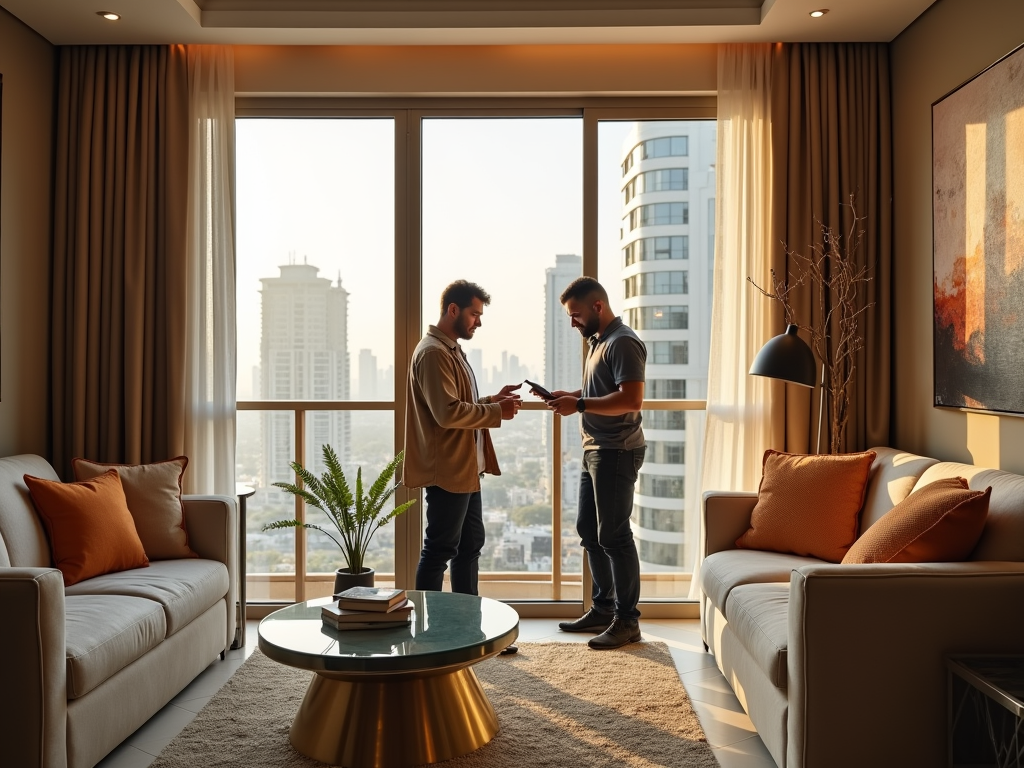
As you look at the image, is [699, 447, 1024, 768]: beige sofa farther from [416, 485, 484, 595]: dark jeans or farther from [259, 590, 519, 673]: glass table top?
[416, 485, 484, 595]: dark jeans

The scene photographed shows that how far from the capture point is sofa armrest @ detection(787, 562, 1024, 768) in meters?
2.36

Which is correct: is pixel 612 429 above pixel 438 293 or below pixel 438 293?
below

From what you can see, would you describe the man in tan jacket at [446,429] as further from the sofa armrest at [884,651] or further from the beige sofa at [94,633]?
the sofa armrest at [884,651]

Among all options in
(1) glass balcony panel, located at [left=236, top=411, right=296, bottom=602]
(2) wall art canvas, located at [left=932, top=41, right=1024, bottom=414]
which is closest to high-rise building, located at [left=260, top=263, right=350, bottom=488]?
(1) glass balcony panel, located at [left=236, top=411, right=296, bottom=602]

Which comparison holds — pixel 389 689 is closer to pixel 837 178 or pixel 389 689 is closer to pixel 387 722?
pixel 387 722

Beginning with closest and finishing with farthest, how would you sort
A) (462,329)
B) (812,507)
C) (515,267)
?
(812,507)
(462,329)
(515,267)

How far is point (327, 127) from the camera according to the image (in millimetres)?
4477

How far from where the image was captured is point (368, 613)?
9.11ft

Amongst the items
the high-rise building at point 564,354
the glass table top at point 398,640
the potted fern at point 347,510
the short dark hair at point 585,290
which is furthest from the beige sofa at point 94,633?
the short dark hair at point 585,290

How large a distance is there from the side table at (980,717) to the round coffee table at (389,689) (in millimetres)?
1254

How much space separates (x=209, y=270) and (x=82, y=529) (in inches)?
60.2

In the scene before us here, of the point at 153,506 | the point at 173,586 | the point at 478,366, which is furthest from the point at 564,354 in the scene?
the point at 173,586

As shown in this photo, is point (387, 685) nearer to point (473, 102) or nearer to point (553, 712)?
point (553, 712)

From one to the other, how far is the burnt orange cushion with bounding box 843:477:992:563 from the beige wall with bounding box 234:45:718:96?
8.21 ft
